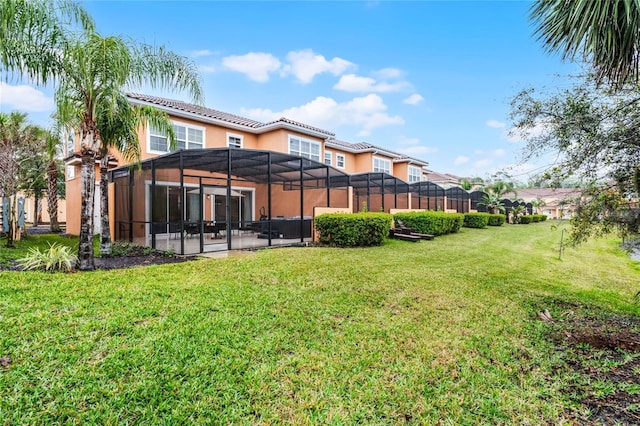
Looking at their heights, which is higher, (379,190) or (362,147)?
(362,147)

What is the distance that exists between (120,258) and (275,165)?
7.01 m

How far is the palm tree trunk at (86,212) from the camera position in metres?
6.85

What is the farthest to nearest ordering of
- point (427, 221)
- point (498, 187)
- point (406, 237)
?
1. point (498, 187)
2. point (427, 221)
3. point (406, 237)

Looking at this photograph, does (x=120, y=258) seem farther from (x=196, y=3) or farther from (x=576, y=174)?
(x=576, y=174)

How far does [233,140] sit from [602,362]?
16.6 meters

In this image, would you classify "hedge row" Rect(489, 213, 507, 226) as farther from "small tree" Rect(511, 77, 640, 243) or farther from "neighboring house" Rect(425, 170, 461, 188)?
"small tree" Rect(511, 77, 640, 243)

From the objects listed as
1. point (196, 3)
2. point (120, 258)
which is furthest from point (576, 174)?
point (196, 3)

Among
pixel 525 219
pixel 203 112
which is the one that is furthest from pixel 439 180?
pixel 203 112

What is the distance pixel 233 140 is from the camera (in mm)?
17016

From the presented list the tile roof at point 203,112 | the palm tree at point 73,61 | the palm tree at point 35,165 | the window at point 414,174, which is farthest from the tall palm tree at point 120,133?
the window at point 414,174

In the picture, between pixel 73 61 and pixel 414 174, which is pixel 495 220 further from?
pixel 73 61

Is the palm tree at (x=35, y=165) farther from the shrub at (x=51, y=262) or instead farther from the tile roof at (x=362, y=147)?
the tile roof at (x=362, y=147)

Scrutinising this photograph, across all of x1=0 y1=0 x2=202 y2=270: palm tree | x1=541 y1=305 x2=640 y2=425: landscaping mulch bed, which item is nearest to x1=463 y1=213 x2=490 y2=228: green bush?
x1=541 y1=305 x2=640 y2=425: landscaping mulch bed

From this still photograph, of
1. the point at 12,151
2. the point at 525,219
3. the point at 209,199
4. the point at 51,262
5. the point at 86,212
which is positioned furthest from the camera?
the point at 525,219
